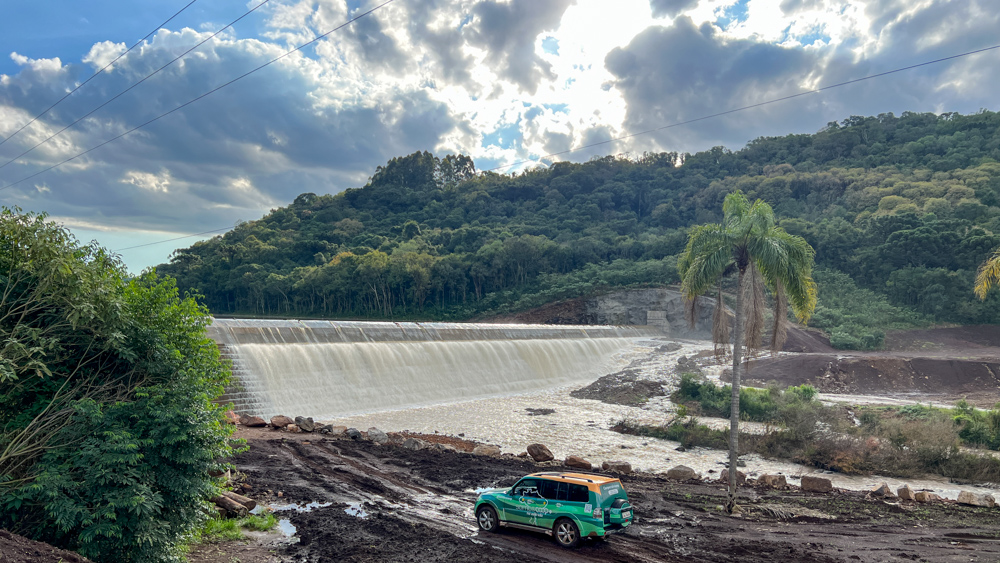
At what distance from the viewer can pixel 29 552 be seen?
6184 millimetres

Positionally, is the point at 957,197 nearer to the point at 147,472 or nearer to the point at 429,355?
the point at 429,355

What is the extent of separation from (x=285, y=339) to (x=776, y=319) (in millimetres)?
22359

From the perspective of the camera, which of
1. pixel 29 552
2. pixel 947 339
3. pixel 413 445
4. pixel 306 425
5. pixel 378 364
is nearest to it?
pixel 29 552

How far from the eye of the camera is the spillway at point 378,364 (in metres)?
24.3

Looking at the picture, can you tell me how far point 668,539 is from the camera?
10.1m

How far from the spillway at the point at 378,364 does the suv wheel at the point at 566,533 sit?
1716 centimetres

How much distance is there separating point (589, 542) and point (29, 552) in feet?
26.7

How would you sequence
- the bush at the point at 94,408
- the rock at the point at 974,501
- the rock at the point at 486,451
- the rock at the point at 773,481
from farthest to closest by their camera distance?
1. the rock at the point at 486,451
2. the rock at the point at 773,481
3. the rock at the point at 974,501
4. the bush at the point at 94,408

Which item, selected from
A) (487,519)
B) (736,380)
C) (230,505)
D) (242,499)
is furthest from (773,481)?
(230,505)

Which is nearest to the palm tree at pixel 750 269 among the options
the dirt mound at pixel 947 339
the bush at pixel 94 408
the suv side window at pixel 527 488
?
the suv side window at pixel 527 488

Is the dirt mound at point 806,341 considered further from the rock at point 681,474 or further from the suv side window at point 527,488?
the suv side window at point 527,488

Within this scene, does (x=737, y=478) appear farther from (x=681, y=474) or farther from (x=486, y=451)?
(x=486, y=451)

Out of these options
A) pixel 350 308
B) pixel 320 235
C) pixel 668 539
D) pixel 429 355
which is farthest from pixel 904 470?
pixel 320 235

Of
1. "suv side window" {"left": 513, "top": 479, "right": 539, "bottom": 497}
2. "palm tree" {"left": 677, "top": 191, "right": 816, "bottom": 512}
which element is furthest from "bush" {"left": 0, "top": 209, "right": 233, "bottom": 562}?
"palm tree" {"left": 677, "top": 191, "right": 816, "bottom": 512}
